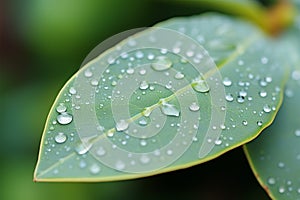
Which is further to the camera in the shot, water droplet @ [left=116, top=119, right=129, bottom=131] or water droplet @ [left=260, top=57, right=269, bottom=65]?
water droplet @ [left=260, top=57, right=269, bottom=65]

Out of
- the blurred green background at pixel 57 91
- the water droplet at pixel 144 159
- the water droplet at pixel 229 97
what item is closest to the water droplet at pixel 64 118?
the water droplet at pixel 144 159

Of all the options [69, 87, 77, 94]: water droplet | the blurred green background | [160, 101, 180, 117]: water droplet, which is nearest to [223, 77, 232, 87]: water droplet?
[160, 101, 180, 117]: water droplet

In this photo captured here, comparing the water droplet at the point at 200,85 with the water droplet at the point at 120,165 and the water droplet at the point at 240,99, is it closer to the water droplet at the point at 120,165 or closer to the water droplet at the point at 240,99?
the water droplet at the point at 240,99

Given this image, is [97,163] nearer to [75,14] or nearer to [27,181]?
[27,181]

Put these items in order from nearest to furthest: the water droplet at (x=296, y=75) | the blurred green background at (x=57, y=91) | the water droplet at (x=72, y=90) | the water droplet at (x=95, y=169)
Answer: the water droplet at (x=95, y=169)
the water droplet at (x=72, y=90)
the water droplet at (x=296, y=75)
the blurred green background at (x=57, y=91)

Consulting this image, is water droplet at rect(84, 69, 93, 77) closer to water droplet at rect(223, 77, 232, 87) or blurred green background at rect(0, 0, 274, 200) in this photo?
water droplet at rect(223, 77, 232, 87)

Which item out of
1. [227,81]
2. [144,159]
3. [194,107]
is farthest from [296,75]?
[144,159]

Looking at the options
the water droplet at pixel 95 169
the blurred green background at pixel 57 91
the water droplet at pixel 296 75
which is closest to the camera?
the water droplet at pixel 95 169

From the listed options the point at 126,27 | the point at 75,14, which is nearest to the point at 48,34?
the point at 75,14
